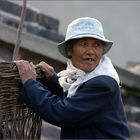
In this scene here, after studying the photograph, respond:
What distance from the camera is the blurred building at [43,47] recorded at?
915 centimetres

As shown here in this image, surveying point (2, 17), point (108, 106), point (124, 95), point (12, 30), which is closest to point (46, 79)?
point (108, 106)

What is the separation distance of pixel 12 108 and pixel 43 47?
6.98 metres

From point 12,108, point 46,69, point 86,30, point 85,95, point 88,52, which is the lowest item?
point 12,108

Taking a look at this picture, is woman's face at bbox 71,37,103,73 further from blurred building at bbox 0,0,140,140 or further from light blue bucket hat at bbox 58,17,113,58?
blurred building at bbox 0,0,140,140

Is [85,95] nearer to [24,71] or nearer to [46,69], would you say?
[24,71]

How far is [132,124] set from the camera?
40.1 feet

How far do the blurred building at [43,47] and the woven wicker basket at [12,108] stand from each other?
3.84 meters

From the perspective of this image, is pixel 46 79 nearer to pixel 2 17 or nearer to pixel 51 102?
pixel 51 102

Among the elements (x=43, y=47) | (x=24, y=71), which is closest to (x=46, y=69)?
(x=24, y=71)

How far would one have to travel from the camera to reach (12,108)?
3.36 metres

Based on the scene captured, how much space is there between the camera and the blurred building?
9.15m

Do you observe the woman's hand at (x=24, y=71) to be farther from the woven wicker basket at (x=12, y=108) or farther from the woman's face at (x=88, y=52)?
the woman's face at (x=88, y=52)

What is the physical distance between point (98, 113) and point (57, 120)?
0.74 ft

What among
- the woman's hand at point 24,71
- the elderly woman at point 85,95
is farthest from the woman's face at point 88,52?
the woman's hand at point 24,71
